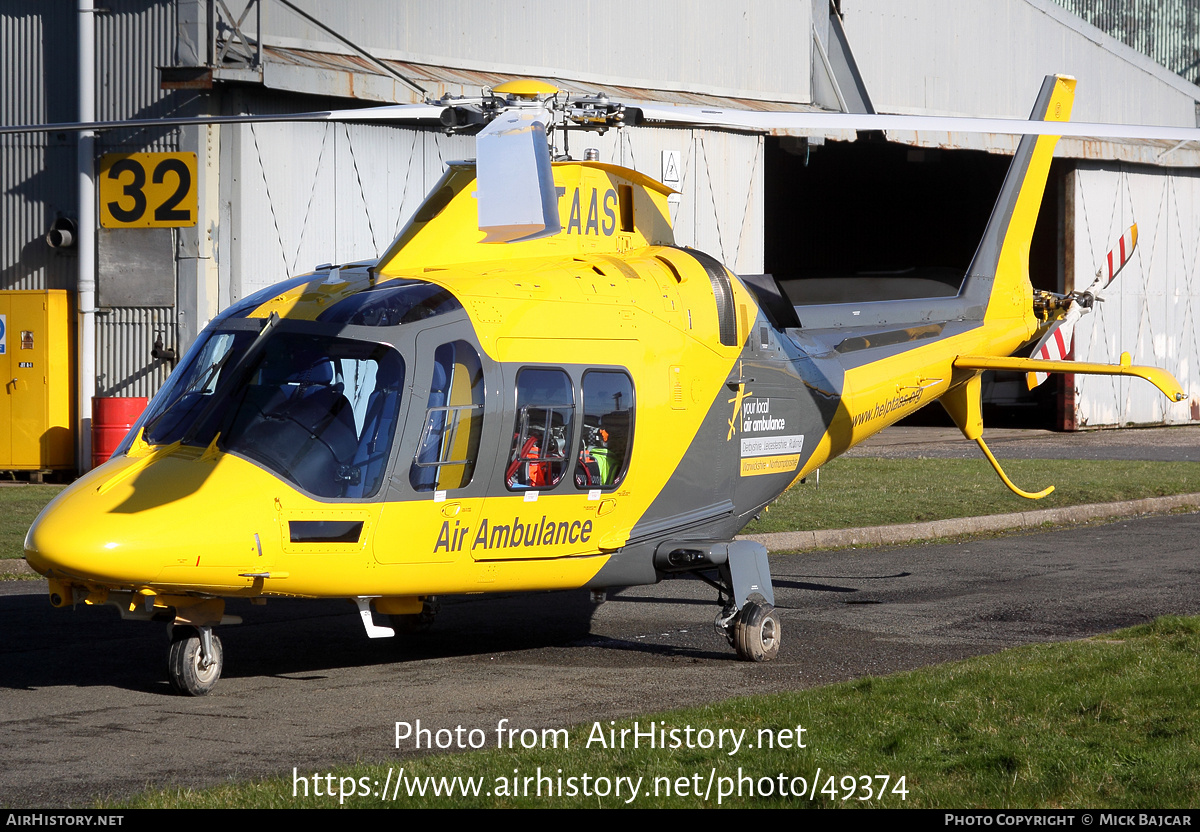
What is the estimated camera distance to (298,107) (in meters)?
19.0

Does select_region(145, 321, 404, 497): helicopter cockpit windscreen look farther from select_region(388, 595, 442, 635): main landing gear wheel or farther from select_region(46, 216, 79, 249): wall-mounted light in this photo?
select_region(46, 216, 79, 249): wall-mounted light

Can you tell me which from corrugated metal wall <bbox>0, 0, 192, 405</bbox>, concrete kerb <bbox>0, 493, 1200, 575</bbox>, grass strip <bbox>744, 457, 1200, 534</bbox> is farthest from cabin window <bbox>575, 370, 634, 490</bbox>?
corrugated metal wall <bbox>0, 0, 192, 405</bbox>

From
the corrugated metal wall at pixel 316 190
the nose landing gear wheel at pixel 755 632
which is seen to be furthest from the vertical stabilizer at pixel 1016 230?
the corrugated metal wall at pixel 316 190

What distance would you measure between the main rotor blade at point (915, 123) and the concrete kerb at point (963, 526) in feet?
21.8

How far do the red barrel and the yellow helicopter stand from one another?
30.2 ft

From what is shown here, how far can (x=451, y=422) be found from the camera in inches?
318

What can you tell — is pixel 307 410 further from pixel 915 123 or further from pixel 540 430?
pixel 915 123

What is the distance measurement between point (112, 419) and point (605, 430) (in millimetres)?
11360

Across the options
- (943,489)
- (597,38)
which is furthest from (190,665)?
(597,38)

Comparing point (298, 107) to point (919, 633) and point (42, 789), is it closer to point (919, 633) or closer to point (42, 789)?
point (919, 633)

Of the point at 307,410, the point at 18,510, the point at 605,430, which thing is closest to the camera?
the point at 307,410

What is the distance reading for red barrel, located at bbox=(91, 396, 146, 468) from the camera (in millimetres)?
18203

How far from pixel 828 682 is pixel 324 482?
3.28 metres

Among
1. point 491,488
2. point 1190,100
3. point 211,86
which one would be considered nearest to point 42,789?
point 491,488
